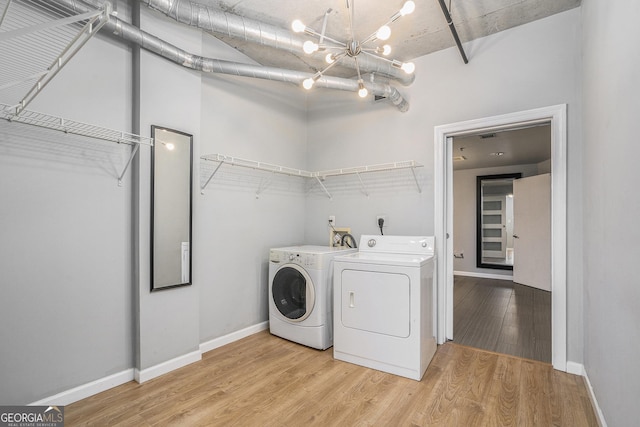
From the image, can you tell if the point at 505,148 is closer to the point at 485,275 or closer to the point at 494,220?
the point at 494,220

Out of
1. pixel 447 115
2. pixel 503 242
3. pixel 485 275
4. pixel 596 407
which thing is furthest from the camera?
pixel 503 242

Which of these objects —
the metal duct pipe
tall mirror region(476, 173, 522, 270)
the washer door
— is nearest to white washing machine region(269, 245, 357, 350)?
the washer door

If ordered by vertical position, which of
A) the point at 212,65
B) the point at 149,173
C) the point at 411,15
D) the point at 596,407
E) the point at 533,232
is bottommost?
the point at 596,407

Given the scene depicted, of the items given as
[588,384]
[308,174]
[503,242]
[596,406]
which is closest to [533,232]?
[503,242]

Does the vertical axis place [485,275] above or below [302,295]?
below

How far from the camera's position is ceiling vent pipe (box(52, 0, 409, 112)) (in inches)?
73.7

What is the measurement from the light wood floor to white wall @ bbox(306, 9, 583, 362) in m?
0.56

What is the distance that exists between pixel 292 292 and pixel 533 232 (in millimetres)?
4546

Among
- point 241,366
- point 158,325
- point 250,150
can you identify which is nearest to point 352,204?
point 250,150

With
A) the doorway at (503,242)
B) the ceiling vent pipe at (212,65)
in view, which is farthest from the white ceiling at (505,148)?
the ceiling vent pipe at (212,65)

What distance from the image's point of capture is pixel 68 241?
6.06 ft

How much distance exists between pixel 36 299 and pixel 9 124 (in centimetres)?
100

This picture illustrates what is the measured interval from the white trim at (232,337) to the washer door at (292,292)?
1.27 ft

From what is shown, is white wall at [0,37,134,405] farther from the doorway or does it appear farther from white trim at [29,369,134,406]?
the doorway
